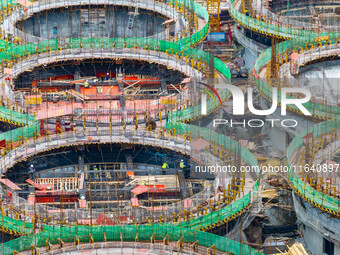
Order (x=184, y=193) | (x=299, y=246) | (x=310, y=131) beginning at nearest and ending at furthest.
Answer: (x=299, y=246) → (x=184, y=193) → (x=310, y=131)

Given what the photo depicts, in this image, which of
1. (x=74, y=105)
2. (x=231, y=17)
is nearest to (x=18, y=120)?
(x=74, y=105)

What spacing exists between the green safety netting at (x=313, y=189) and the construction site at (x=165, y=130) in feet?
0.36

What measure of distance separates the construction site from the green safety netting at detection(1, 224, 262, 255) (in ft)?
0.31

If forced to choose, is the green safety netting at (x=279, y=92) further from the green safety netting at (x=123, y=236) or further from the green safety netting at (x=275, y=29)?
the green safety netting at (x=123, y=236)

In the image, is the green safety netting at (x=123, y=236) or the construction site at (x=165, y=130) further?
the construction site at (x=165, y=130)

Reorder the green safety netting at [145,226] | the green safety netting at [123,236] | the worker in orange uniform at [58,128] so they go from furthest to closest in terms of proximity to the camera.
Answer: the worker in orange uniform at [58,128], the green safety netting at [145,226], the green safety netting at [123,236]

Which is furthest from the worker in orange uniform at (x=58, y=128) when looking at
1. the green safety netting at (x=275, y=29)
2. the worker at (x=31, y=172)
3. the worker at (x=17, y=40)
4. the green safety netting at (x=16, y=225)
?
the green safety netting at (x=275, y=29)

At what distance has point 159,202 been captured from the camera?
306 ft

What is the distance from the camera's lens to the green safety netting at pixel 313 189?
8844cm

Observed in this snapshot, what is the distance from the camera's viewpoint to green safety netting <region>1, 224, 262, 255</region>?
79688 millimetres

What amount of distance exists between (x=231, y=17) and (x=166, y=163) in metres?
43.7

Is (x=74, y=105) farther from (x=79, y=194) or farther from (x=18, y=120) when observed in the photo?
(x=79, y=194)

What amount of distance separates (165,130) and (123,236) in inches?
812

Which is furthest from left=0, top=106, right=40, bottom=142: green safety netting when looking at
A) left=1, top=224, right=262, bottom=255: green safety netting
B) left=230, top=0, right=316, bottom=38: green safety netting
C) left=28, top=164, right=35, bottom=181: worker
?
left=230, top=0, right=316, bottom=38: green safety netting
